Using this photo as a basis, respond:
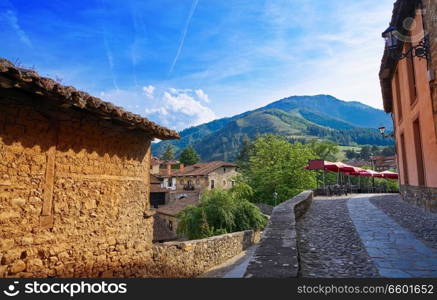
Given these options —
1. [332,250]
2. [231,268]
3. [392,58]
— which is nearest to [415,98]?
[392,58]

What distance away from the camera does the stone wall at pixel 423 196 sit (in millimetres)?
8539

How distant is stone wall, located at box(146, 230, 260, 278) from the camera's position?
21.5ft

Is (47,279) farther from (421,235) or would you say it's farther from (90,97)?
Result: (421,235)

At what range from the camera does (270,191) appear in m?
30.1

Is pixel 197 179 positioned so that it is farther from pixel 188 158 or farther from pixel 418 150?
pixel 418 150

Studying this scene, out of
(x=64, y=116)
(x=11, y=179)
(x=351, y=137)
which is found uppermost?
(x=351, y=137)

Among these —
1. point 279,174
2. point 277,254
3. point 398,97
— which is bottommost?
point 277,254

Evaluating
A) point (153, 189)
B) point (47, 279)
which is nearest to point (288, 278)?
point (47, 279)

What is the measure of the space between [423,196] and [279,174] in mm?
19899

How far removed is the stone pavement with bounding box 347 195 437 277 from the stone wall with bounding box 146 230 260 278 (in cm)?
430

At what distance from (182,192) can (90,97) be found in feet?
130

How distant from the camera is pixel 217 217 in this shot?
1650 centimetres

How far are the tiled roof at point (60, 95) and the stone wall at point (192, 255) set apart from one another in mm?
3104

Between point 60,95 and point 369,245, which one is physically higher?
point 60,95
